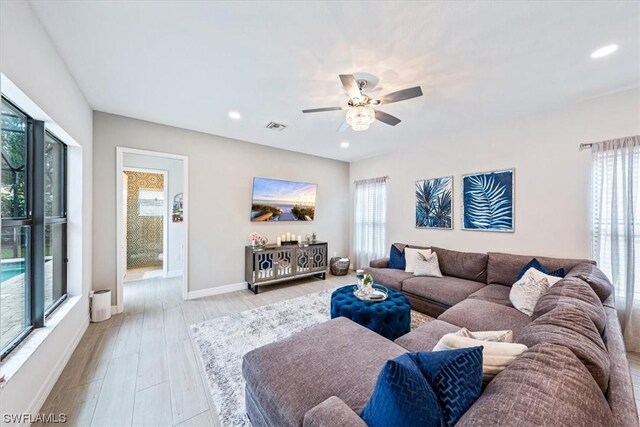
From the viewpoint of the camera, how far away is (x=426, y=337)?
1.83 meters

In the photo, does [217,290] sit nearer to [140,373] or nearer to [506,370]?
[140,373]

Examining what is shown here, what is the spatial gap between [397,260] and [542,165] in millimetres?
2331

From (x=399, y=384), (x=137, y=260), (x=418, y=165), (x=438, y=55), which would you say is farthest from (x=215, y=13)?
(x=137, y=260)

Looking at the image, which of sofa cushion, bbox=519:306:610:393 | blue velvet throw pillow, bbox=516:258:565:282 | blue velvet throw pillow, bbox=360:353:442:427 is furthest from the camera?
blue velvet throw pillow, bbox=516:258:565:282

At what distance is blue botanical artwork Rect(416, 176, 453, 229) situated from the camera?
3.96m

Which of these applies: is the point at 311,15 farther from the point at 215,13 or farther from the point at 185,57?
the point at 185,57

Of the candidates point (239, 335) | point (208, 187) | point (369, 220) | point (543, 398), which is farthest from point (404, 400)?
point (369, 220)

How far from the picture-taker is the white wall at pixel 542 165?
105 inches

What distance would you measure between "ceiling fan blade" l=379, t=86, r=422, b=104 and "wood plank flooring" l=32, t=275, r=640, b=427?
111 inches

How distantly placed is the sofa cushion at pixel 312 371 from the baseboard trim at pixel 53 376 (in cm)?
150

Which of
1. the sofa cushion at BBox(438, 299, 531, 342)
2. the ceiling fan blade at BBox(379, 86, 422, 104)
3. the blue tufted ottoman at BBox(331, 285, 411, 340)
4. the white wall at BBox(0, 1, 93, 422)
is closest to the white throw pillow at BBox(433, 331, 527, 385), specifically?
the sofa cushion at BBox(438, 299, 531, 342)

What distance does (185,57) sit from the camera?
2.07m

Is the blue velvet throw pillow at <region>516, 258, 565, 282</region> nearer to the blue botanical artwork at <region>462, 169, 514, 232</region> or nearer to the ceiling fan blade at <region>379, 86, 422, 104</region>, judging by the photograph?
the blue botanical artwork at <region>462, 169, 514, 232</region>
